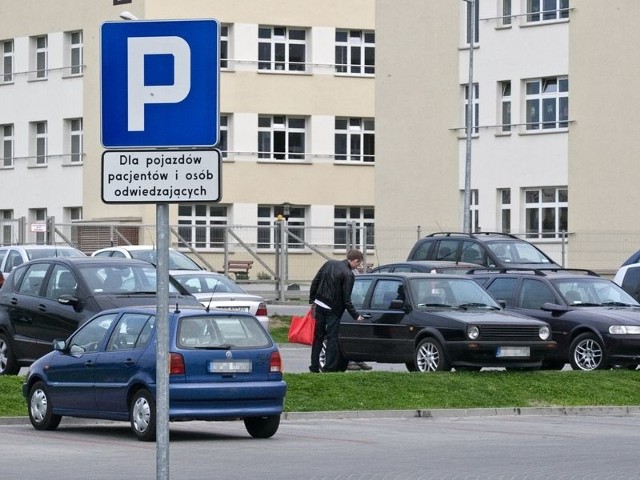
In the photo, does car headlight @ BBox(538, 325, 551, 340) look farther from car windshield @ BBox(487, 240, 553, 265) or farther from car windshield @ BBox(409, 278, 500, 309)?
car windshield @ BBox(487, 240, 553, 265)

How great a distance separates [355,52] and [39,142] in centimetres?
1291

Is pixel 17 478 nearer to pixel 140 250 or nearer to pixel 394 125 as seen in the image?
pixel 140 250

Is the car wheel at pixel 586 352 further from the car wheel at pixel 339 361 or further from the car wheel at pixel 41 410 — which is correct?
the car wheel at pixel 41 410

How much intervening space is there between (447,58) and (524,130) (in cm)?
384

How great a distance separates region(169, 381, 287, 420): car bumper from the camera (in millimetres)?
17000

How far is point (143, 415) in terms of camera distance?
17.2m

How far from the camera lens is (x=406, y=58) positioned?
58.0 m

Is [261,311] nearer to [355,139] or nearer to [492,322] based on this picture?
[492,322]

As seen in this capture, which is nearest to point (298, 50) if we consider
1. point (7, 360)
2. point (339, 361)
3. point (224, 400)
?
point (339, 361)

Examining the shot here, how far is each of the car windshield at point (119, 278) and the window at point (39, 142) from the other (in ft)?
154

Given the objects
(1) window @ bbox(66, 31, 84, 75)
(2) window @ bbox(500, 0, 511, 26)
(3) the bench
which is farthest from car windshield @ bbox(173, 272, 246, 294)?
(1) window @ bbox(66, 31, 84, 75)

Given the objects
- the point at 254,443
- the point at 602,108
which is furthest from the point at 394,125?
the point at 254,443

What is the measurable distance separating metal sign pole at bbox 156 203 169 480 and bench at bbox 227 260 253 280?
42916 mm

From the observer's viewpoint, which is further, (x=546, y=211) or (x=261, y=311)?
(x=546, y=211)
